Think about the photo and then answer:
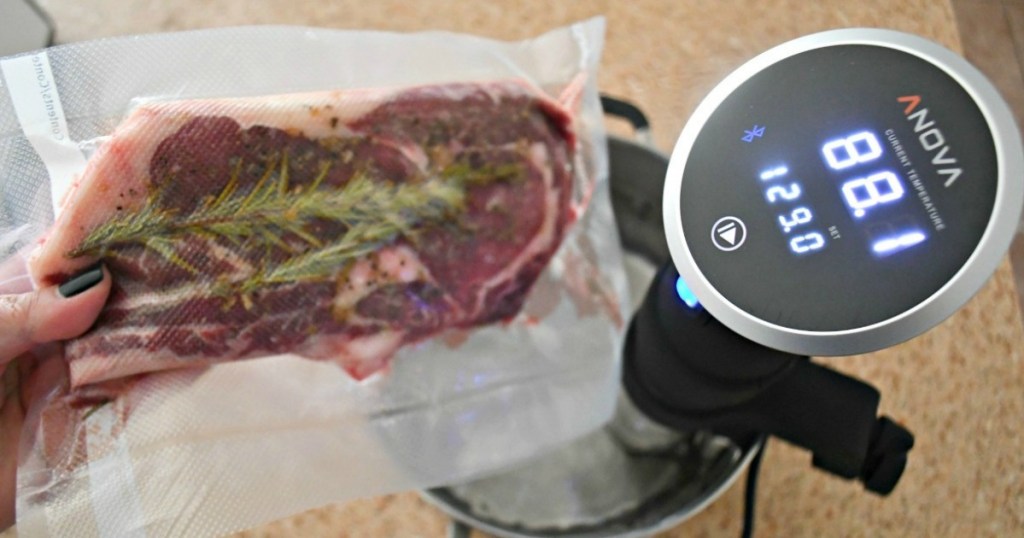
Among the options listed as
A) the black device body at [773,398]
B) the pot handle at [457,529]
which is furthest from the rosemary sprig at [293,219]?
the pot handle at [457,529]

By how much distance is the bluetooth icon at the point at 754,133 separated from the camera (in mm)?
390

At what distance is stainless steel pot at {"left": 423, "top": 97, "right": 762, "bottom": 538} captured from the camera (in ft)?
2.29

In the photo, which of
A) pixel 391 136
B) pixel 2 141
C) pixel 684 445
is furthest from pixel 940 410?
pixel 2 141

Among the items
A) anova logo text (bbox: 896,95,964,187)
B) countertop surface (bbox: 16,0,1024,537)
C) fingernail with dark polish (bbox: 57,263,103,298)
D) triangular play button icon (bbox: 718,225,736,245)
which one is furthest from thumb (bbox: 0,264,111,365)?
anova logo text (bbox: 896,95,964,187)

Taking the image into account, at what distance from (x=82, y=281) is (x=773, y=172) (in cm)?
47

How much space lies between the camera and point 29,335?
488mm

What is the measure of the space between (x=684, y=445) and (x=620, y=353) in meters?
0.12

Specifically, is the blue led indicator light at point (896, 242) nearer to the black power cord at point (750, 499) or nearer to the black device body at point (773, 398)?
the black device body at point (773, 398)

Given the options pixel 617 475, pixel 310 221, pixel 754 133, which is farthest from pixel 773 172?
pixel 617 475

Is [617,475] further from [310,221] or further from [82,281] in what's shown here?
[82,281]

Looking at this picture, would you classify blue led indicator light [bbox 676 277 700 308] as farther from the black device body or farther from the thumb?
the thumb

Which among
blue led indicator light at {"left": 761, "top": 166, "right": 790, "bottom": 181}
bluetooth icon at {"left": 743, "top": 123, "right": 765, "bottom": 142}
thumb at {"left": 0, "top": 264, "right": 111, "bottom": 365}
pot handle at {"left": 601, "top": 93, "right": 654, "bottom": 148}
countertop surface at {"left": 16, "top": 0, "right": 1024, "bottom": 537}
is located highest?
bluetooth icon at {"left": 743, "top": 123, "right": 765, "bottom": 142}

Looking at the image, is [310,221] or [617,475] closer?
[310,221]

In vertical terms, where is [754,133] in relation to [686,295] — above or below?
above
